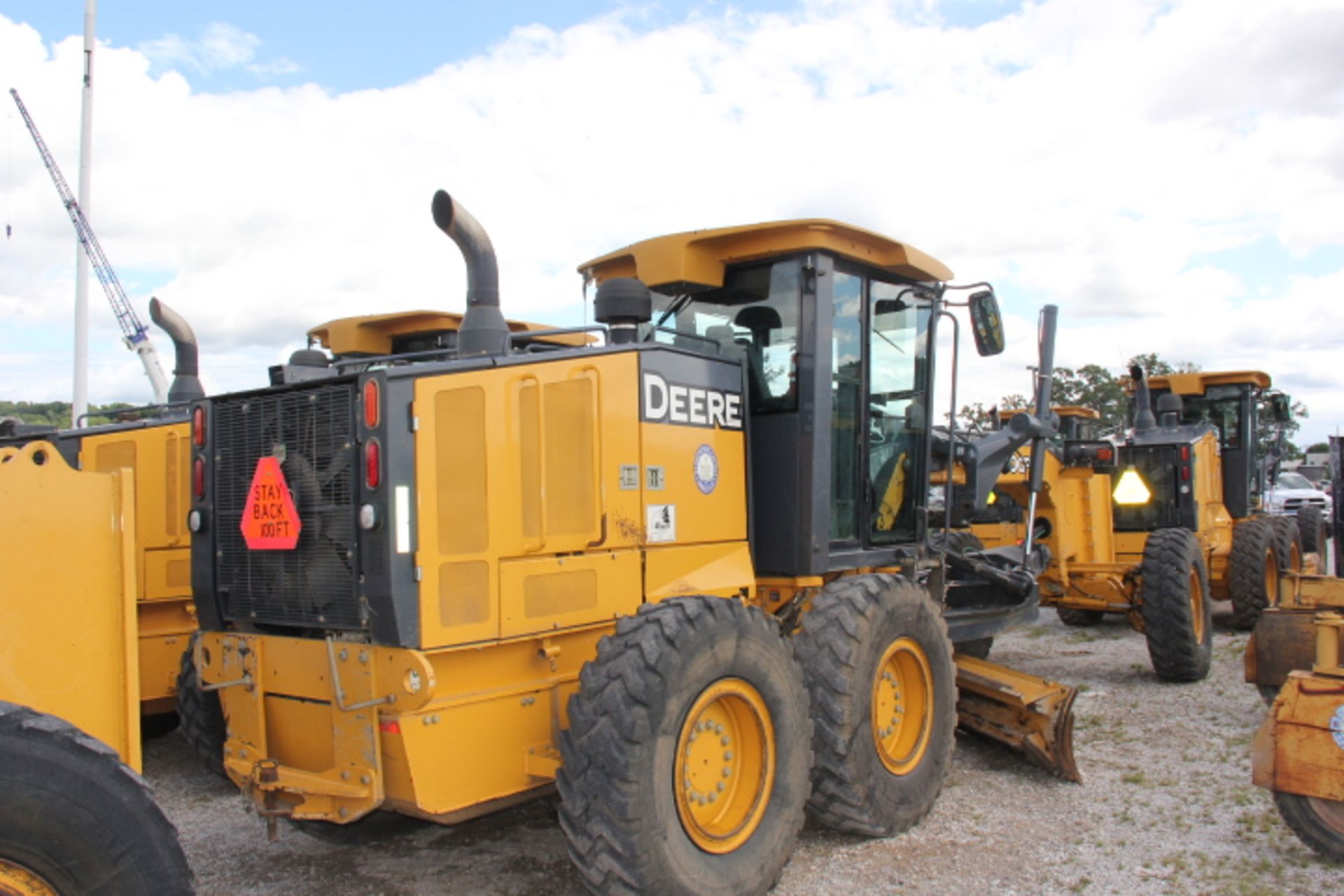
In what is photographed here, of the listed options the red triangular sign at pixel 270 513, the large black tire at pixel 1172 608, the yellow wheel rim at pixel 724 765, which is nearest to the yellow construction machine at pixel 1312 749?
the yellow wheel rim at pixel 724 765

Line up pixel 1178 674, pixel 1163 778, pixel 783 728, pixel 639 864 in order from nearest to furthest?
A: pixel 639 864, pixel 783 728, pixel 1163 778, pixel 1178 674

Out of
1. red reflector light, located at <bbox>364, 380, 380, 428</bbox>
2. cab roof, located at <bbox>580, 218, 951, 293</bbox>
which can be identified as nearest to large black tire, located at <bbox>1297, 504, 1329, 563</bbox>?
cab roof, located at <bbox>580, 218, 951, 293</bbox>

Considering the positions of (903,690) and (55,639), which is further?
(903,690)

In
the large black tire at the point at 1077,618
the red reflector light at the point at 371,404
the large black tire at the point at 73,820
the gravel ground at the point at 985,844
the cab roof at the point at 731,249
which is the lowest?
the gravel ground at the point at 985,844

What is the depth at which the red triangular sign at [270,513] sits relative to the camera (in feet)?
14.2

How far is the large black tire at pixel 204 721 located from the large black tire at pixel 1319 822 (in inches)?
190

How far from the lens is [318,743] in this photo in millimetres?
4191

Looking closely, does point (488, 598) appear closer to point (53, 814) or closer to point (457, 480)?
point (457, 480)

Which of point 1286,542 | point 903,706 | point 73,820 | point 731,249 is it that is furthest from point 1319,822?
point 1286,542

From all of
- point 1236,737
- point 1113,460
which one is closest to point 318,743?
point 1236,737

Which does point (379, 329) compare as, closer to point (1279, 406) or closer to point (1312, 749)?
point (1312, 749)

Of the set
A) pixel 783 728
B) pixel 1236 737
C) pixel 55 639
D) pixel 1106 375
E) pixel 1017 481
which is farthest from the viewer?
pixel 1106 375

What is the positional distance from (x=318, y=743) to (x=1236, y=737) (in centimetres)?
570

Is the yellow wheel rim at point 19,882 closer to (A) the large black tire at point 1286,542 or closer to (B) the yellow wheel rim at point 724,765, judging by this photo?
(B) the yellow wheel rim at point 724,765
